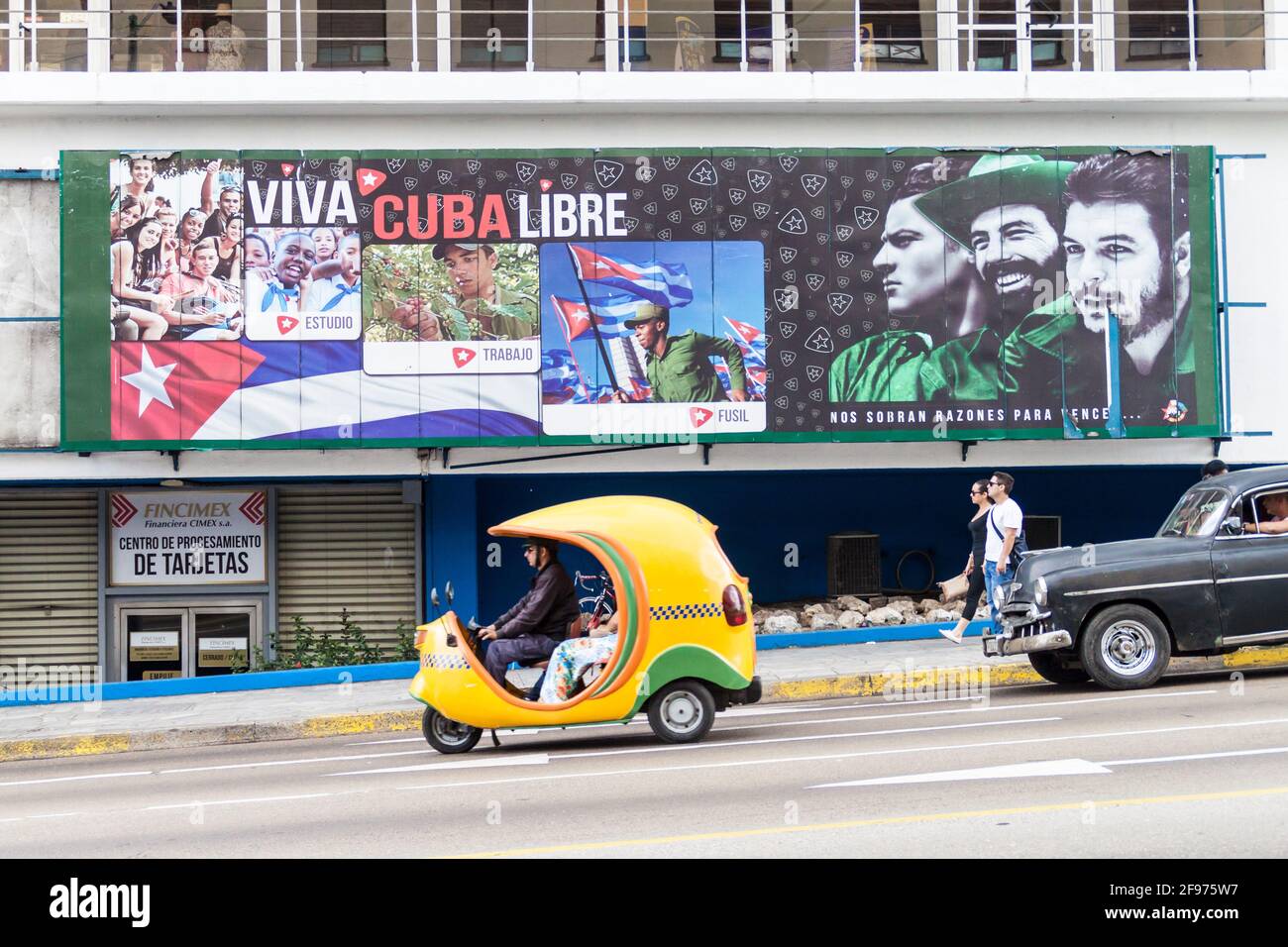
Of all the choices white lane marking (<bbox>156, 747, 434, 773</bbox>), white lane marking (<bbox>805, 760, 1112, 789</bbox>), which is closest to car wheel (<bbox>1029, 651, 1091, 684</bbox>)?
white lane marking (<bbox>805, 760, 1112, 789</bbox>)

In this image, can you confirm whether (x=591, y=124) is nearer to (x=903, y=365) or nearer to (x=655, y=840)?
(x=903, y=365)

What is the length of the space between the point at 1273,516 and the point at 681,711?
18.3ft

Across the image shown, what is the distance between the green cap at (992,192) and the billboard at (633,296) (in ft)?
0.09

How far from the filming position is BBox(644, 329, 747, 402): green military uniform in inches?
750

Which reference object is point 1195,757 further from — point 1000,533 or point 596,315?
point 596,315

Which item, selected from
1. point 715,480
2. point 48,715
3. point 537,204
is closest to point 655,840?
point 48,715

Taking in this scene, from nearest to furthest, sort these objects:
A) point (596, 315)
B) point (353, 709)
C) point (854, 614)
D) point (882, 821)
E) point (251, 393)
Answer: point (882, 821), point (353, 709), point (251, 393), point (596, 315), point (854, 614)

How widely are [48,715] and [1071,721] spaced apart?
11430 millimetres

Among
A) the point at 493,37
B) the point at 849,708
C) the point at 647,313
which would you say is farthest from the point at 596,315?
the point at 849,708

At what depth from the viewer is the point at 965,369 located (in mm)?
19250

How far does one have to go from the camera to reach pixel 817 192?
1931 cm

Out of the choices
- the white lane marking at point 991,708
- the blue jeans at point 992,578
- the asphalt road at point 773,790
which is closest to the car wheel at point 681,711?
the asphalt road at point 773,790

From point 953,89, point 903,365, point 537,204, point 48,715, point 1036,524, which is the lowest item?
point 48,715

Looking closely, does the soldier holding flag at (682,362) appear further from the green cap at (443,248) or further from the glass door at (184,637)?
the glass door at (184,637)
